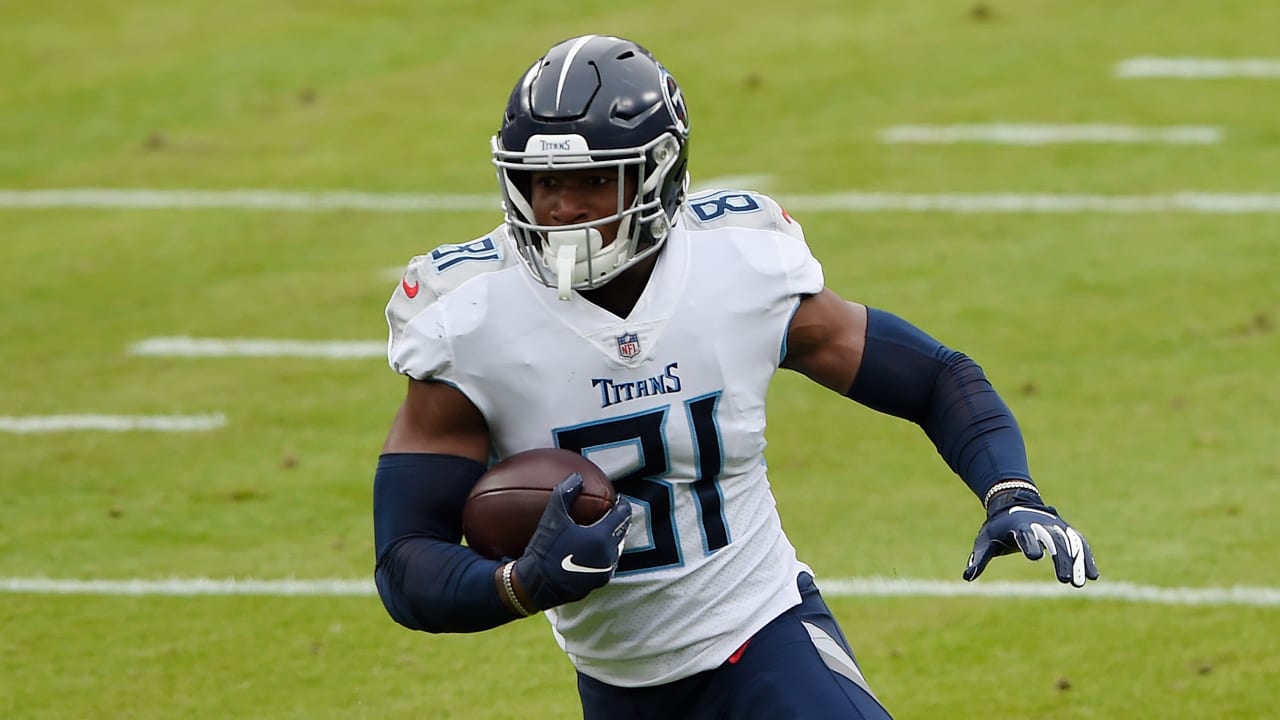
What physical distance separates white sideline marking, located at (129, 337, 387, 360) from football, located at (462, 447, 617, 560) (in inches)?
193

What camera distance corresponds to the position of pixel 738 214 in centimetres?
394

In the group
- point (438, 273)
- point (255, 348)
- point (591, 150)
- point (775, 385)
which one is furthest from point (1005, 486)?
point (255, 348)

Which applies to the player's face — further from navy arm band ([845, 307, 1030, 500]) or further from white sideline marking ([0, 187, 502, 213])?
white sideline marking ([0, 187, 502, 213])

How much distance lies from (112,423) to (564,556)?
4.88 m

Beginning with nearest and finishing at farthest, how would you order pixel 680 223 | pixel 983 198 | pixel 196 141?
pixel 680 223 → pixel 983 198 → pixel 196 141

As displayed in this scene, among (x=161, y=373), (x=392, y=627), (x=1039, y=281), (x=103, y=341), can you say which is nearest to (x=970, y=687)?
(x=392, y=627)

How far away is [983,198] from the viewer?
9891 millimetres

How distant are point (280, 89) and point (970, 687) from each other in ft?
25.7

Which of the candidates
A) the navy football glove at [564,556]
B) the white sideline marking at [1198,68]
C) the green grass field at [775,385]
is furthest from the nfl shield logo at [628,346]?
the white sideline marking at [1198,68]

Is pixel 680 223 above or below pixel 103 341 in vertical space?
above

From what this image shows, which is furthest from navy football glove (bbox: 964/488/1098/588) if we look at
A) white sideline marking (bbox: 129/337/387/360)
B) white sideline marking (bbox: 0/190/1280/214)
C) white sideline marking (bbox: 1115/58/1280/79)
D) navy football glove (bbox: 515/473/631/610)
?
white sideline marking (bbox: 1115/58/1280/79)

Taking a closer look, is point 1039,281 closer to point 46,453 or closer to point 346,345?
point 346,345

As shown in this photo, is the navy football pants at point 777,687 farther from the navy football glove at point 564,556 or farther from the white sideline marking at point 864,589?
the white sideline marking at point 864,589

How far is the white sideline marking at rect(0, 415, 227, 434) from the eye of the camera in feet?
25.2
